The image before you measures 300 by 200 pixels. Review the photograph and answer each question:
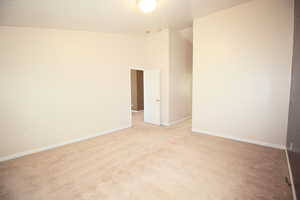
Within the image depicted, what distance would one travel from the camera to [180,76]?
208 inches

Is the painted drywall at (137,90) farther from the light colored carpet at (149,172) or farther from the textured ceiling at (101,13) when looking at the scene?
the light colored carpet at (149,172)

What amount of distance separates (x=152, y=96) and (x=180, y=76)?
124cm

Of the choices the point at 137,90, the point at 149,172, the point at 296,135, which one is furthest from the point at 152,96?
the point at 296,135

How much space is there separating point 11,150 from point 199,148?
375 centimetres

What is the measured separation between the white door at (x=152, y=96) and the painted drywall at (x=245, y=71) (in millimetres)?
1317

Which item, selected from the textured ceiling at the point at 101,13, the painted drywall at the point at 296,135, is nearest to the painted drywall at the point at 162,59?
the textured ceiling at the point at 101,13

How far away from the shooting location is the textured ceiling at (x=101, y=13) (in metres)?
2.32

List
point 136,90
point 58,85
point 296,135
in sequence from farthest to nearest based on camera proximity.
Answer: point 136,90 → point 58,85 → point 296,135

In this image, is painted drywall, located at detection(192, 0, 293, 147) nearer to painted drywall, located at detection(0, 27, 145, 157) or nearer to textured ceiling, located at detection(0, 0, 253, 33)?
textured ceiling, located at detection(0, 0, 253, 33)

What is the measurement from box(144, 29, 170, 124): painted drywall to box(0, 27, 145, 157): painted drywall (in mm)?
813

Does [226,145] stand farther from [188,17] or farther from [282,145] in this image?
[188,17]

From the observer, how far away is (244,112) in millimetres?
3482

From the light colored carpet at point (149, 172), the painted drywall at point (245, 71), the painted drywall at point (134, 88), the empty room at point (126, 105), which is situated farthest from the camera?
the painted drywall at point (134, 88)

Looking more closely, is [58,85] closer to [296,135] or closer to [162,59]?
[162,59]
